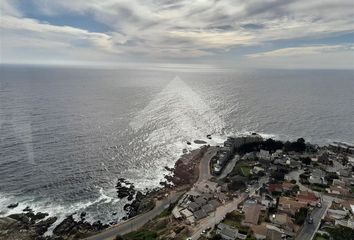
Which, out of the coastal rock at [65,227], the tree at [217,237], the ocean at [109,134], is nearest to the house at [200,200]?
the tree at [217,237]

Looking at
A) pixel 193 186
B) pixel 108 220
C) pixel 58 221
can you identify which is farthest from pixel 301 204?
pixel 58 221

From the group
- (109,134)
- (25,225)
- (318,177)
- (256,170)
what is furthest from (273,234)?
(109,134)

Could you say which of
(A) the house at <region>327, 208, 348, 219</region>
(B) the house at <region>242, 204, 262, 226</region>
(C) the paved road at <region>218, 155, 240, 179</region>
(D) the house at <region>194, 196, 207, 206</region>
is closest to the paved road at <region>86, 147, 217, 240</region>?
(C) the paved road at <region>218, 155, 240, 179</region>

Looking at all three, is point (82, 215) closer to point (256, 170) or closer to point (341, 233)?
point (256, 170)

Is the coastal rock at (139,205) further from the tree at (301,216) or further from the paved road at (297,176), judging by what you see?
the paved road at (297,176)

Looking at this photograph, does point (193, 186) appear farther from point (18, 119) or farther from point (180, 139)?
point (18, 119)

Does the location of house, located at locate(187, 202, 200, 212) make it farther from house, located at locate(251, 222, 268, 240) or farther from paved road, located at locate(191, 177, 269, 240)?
house, located at locate(251, 222, 268, 240)
